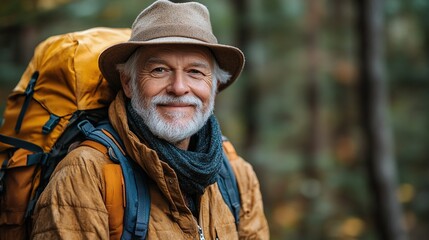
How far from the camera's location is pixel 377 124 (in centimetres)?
830

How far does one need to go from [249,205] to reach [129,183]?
1096 millimetres

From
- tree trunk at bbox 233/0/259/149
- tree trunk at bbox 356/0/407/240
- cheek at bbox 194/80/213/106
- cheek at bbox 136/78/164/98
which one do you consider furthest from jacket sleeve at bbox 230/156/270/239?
tree trunk at bbox 233/0/259/149

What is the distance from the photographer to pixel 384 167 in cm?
830

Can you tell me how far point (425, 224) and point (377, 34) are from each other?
6944 mm

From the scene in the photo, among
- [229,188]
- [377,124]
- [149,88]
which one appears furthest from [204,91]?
[377,124]

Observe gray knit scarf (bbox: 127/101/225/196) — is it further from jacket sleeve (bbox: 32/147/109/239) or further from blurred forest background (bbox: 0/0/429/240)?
blurred forest background (bbox: 0/0/429/240)

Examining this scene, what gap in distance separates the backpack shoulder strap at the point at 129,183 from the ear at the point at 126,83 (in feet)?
0.86

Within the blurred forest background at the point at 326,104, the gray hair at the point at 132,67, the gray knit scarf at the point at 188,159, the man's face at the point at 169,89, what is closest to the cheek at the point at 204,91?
the man's face at the point at 169,89

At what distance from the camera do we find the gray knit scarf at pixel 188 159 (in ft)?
9.75

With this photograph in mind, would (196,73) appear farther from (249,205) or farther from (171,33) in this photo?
(249,205)

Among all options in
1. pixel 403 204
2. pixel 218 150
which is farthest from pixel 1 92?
pixel 403 204

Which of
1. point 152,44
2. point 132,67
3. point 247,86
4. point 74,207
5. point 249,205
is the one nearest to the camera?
point 74,207

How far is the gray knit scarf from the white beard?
0.03 meters

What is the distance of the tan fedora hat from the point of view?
119 inches
